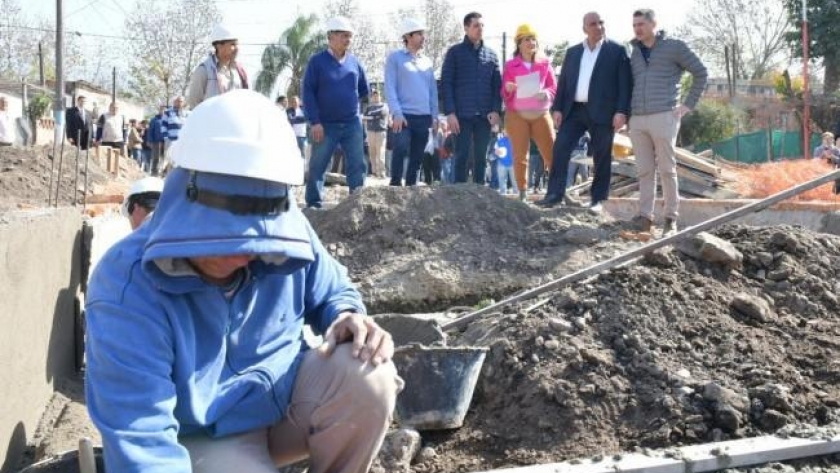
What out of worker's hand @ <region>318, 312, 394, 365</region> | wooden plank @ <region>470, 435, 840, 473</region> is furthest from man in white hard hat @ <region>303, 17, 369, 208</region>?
worker's hand @ <region>318, 312, 394, 365</region>

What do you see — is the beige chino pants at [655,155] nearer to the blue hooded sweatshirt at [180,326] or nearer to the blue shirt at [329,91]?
the blue shirt at [329,91]

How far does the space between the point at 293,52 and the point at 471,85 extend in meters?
38.2

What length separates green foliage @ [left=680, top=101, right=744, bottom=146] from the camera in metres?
38.9

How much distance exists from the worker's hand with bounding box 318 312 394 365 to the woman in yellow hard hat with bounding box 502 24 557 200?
22.0 ft

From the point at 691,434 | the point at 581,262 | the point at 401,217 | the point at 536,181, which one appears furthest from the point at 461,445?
the point at 536,181

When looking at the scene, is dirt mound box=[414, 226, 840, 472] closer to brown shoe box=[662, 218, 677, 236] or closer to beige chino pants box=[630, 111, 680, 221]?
brown shoe box=[662, 218, 677, 236]

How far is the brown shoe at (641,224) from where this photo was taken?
27.2 ft

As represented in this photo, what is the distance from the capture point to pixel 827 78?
141 ft

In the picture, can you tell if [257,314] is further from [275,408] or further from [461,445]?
[461,445]

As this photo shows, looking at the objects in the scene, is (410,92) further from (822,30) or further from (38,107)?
(822,30)

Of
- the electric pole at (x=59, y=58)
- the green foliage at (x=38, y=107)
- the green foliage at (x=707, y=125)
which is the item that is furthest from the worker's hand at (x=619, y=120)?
the green foliage at (x=707, y=125)

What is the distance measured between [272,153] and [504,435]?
248 cm

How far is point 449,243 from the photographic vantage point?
784 cm

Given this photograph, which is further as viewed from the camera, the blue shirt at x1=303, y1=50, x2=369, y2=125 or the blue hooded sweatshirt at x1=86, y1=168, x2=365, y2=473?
the blue shirt at x1=303, y1=50, x2=369, y2=125
